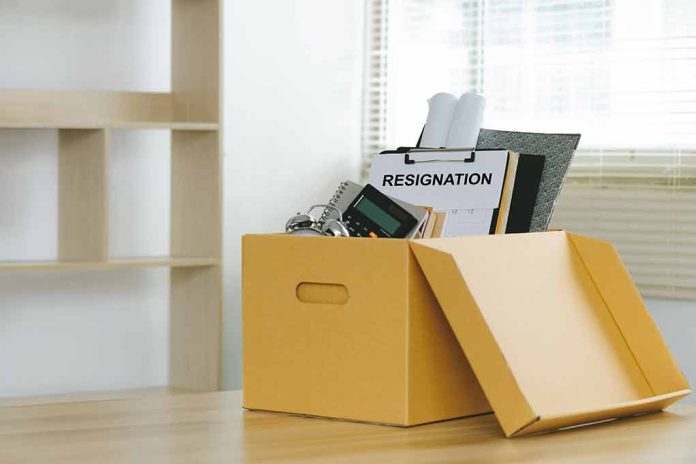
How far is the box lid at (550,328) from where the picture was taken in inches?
43.8

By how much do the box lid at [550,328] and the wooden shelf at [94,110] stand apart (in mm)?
1665

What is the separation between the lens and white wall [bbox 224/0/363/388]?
3211 mm

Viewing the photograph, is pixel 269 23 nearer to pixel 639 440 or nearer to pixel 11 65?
pixel 11 65

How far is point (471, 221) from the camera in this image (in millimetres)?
1473

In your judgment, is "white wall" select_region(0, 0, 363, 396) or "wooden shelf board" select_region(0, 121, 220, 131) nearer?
"wooden shelf board" select_region(0, 121, 220, 131)

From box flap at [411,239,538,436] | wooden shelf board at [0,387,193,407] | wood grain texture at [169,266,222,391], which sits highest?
box flap at [411,239,538,436]

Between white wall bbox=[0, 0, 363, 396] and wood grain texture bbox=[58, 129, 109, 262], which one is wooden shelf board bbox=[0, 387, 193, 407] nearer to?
white wall bbox=[0, 0, 363, 396]

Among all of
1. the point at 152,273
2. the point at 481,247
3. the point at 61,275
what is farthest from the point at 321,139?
the point at 481,247

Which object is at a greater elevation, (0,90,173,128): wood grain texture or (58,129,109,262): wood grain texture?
(0,90,173,128): wood grain texture

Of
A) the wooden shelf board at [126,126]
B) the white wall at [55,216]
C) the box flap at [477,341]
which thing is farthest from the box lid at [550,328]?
the white wall at [55,216]

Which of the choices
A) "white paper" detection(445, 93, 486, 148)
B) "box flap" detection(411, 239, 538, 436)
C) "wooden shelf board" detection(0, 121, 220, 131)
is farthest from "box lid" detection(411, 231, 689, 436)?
"wooden shelf board" detection(0, 121, 220, 131)

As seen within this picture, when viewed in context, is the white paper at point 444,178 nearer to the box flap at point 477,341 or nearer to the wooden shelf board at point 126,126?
the box flap at point 477,341

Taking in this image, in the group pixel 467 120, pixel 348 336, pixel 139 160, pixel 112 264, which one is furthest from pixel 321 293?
pixel 139 160

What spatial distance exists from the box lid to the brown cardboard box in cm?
5
